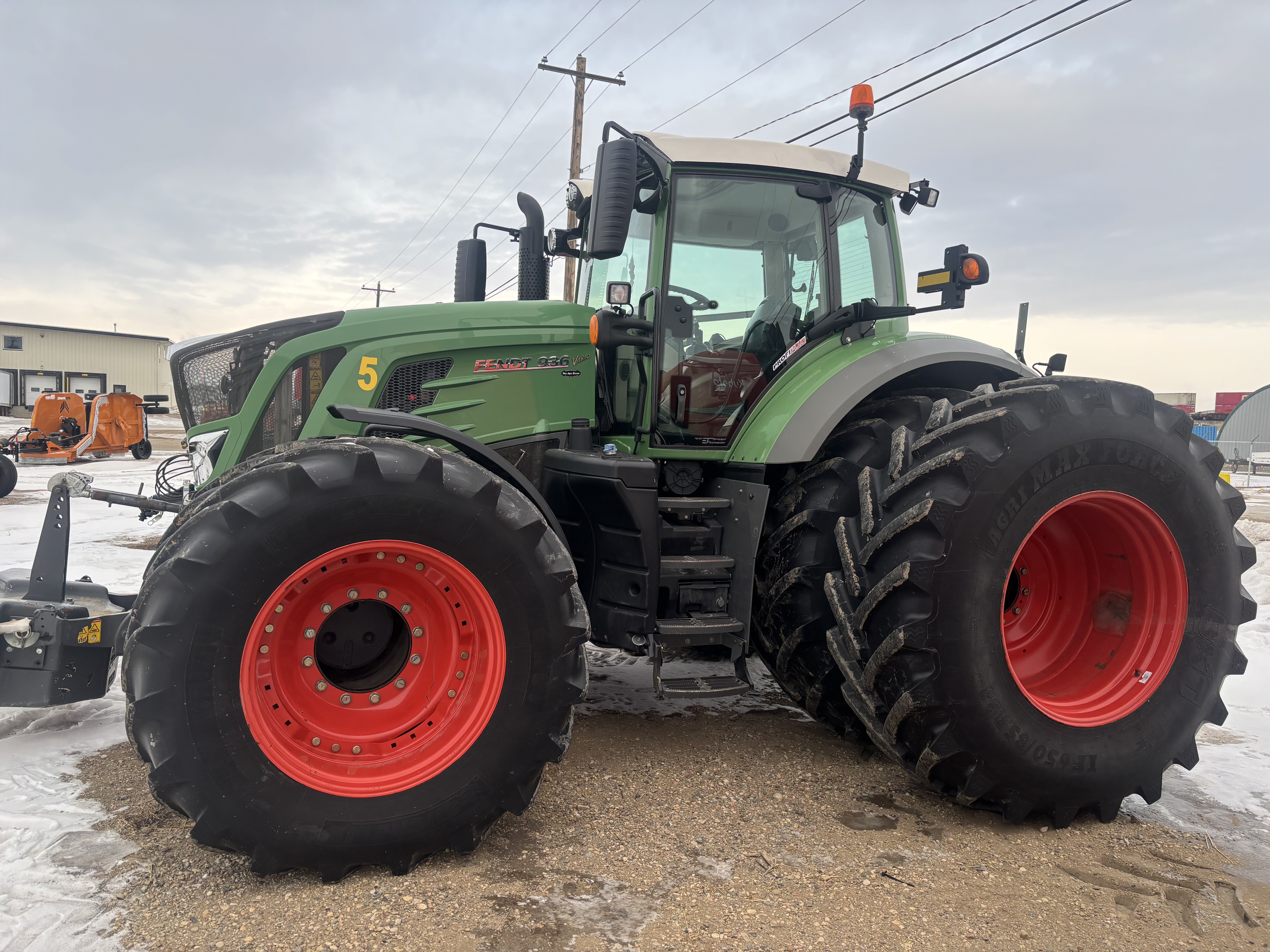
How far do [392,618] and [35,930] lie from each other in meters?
1.24

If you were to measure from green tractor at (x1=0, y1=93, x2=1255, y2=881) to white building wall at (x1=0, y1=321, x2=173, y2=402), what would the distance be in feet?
153

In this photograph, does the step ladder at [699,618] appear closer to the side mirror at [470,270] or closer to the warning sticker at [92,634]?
the side mirror at [470,270]

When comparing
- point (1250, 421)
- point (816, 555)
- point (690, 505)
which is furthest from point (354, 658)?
point (1250, 421)

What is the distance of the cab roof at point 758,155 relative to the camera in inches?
145

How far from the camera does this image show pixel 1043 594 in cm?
357

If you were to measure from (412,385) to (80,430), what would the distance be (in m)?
18.7

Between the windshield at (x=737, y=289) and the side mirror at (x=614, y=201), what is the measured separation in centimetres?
58

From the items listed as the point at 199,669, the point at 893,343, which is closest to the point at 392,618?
the point at 199,669

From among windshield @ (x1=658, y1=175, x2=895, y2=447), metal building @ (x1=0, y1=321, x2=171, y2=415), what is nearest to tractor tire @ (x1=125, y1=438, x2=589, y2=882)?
windshield @ (x1=658, y1=175, x2=895, y2=447)

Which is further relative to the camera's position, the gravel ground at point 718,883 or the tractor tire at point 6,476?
the tractor tire at point 6,476

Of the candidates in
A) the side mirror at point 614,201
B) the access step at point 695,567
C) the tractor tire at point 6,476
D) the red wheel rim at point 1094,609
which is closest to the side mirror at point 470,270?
the side mirror at point 614,201

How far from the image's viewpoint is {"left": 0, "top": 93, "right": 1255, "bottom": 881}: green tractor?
2520mm

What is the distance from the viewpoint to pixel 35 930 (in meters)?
2.26

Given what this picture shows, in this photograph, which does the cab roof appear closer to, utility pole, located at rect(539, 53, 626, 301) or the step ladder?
the step ladder
